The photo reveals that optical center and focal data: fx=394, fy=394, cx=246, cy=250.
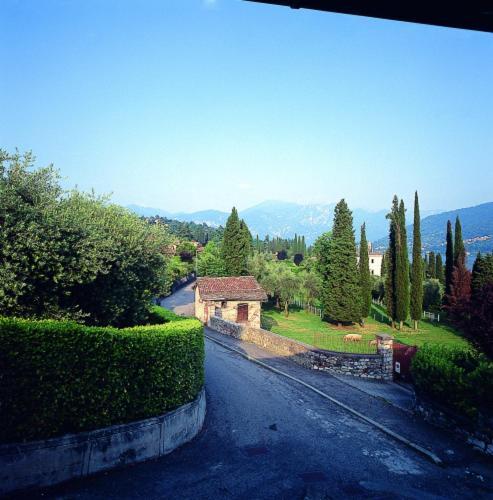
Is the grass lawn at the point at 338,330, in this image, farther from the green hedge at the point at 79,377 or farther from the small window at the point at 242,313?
the green hedge at the point at 79,377

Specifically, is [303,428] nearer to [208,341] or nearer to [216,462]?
[216,462]

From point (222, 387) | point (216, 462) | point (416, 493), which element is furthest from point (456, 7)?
point (222, 387)

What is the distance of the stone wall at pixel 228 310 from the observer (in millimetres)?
33938

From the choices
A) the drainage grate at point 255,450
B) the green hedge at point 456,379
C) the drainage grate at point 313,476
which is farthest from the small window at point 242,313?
the drainage grate at point 313,476

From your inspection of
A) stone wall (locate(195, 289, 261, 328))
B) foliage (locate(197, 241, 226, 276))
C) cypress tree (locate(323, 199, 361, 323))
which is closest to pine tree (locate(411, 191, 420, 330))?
cypress tree (locate(323, 199, 361, 323))

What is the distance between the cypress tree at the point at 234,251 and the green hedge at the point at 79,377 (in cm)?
3937

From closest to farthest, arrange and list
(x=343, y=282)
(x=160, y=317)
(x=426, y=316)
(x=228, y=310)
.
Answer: (x=160, y=317) → (x=228, y=310) → (x=343, y=282) → (x=426, y=316)

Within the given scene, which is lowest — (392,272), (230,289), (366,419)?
(366,419)

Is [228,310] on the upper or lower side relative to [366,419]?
upper

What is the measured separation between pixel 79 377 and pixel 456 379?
35.9 feet

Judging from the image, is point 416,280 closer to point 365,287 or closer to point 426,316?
point 365,287

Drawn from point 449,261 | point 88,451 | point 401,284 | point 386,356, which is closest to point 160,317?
point 88,451

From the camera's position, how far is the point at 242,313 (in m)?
35.1

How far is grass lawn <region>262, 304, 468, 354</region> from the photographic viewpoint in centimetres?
3417
